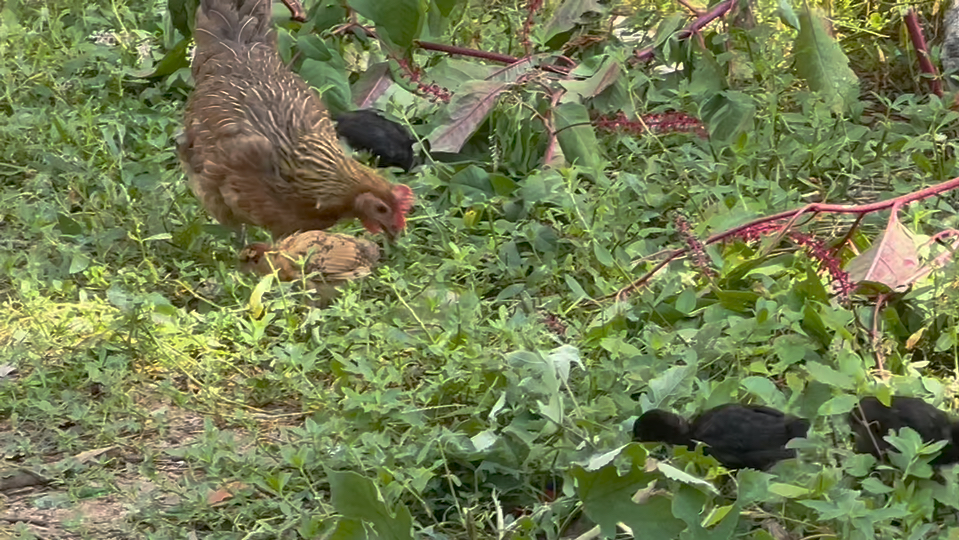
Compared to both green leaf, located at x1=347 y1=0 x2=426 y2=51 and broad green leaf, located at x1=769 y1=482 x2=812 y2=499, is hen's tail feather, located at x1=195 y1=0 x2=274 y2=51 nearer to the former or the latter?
green leaf, located at x1=347 y1=0 x2=426 y2=51

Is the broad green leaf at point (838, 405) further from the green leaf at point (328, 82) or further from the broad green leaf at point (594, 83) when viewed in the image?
the green leaf at point (328, 82)

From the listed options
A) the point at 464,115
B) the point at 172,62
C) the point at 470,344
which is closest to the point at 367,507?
the point at 470,344

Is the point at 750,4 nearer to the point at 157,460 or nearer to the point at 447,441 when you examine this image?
the point at 447,441

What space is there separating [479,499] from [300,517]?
0.37m

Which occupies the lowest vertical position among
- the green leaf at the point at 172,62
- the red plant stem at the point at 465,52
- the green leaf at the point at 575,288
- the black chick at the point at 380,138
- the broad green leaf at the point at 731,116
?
the green leaf at the point at 172,62

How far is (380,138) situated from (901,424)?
2298 mm

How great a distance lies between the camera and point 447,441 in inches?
94.0

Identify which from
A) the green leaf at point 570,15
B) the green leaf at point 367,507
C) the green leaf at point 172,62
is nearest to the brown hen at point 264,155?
the green leaf at point 172,62

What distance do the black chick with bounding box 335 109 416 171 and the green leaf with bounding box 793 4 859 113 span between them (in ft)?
4.50

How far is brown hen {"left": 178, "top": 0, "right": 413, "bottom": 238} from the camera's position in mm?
3637

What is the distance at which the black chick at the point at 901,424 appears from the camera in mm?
2166

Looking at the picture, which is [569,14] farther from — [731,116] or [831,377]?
[831,377]

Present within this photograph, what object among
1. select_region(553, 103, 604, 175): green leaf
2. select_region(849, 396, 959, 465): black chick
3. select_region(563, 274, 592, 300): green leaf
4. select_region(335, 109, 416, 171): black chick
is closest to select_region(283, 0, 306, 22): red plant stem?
select_region(335, 109, 416, 171): black chick

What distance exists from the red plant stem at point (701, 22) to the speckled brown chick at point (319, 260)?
1309 mm
